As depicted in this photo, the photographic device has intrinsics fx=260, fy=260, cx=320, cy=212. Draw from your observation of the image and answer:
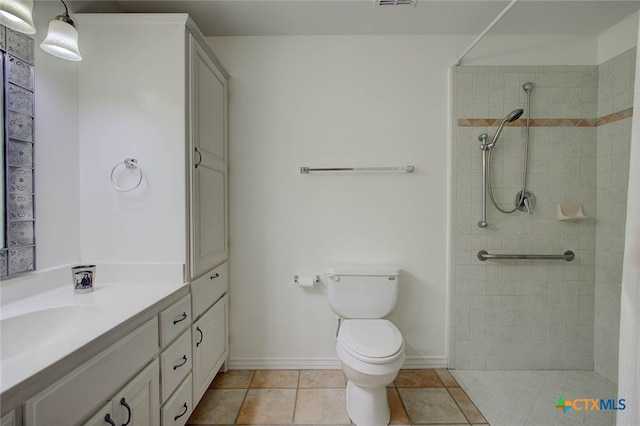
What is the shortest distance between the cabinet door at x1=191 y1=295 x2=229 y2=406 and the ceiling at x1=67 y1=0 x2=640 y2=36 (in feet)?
5.85

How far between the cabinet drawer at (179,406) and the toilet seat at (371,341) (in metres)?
0.78

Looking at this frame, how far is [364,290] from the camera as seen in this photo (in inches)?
65.2

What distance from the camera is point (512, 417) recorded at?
55.5 inches

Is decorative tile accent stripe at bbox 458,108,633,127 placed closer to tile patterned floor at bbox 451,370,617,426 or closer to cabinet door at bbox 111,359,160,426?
tile patterned floor at bbox 451,370,617,426

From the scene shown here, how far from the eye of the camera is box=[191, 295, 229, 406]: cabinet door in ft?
4.45

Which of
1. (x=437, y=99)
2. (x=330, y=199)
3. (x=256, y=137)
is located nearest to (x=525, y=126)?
(x=437, y=99)

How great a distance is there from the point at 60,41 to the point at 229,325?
172cm

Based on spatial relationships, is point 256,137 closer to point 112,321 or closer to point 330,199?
point 330,199

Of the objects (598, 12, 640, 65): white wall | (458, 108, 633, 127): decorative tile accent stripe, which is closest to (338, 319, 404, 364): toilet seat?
(458, 108, 633, 127): decorative tile accent stripe

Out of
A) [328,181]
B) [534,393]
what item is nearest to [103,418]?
[328,181]

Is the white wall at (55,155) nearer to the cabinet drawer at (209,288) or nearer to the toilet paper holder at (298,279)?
the cabinet drawer at (209,288)

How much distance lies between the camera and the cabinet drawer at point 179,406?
1.10 metres

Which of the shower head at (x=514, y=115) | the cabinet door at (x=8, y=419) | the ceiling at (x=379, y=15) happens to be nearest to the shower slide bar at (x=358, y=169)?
the shower head at (x=514, y=115)

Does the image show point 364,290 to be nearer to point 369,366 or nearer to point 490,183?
point 369,366
